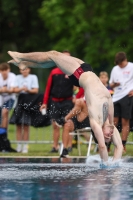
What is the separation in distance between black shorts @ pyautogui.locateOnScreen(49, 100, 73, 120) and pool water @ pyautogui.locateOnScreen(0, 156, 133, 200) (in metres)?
2.83

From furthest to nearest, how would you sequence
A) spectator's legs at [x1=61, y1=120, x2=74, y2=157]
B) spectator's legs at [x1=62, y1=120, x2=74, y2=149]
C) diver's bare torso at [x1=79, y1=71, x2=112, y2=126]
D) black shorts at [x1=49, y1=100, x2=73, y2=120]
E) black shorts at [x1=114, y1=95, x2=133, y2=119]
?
black shorts at [x1=49, y1=100, x2=73, y2=120] < black shorts at [x1=114, y1=95, x2=133, y2=119] < spectator's legs at [x1=62, y1=120, x2=74, y2=149] < spectator's legs at [x1=61, y1=120, x2=74, y2=157] < diver's bare torso at [x1=79, y1=71, x2=112, y2=126]

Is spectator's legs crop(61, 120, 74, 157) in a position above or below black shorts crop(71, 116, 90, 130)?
below

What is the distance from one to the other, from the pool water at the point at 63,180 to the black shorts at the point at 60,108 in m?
2.83

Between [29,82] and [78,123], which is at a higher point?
[29,82]

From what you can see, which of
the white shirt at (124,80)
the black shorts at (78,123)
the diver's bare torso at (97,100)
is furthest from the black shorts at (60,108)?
the diver's bare torso at (97,100)

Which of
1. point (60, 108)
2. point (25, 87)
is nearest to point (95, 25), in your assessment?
point (25, 87)

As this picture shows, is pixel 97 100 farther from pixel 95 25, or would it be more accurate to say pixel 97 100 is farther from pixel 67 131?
pixel 95 25

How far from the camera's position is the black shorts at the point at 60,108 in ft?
56.2

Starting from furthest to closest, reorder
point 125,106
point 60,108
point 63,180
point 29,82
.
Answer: point 29,82 → point 60,108 → point 125,106 → point 63,180

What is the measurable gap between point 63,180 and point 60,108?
20.8 ft

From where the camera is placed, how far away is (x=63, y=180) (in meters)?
10.9

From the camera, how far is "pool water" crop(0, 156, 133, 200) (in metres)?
9.35

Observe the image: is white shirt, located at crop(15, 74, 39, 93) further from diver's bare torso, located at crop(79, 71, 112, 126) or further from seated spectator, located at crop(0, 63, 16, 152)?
diver's bare torso, located at crop(79, 71, 112, 126)

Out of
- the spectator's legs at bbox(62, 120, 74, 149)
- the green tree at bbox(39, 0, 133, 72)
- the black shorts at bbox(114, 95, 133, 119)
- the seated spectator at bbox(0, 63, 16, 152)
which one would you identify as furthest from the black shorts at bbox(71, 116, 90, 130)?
the green tree at bbox(39, 0, 133, 72)
